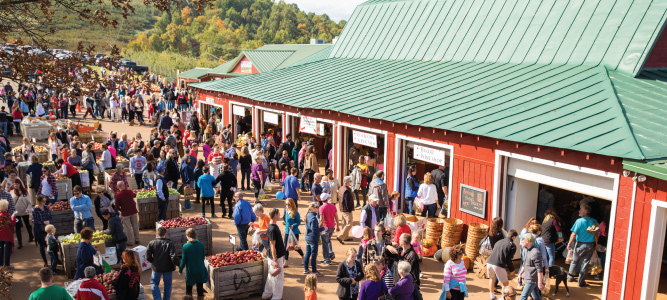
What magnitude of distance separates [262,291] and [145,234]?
15.5ft

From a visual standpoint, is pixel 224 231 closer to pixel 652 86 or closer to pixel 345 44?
pixel 652 86

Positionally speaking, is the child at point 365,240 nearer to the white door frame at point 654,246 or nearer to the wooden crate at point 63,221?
the white door frame at point 654,246

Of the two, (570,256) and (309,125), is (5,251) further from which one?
(570,256)

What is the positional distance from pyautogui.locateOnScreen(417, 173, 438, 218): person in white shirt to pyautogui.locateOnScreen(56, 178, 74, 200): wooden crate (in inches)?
392

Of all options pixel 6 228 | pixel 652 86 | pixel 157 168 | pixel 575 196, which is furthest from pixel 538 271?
pixel 157 168

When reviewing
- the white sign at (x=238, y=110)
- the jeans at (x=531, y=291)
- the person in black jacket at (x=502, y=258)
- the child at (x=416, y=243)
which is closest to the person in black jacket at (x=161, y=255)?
the child at (x=416, y=243)

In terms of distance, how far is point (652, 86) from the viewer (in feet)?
38.0

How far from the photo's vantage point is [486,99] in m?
12.8

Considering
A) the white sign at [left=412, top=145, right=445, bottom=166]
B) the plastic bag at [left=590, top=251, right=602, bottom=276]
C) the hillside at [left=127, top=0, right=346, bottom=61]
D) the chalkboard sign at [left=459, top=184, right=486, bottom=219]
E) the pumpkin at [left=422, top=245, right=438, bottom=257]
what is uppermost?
the hillside at [left=127, top=0, right=346, bottom=61]

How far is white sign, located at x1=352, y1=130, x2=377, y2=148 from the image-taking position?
49.1 feet

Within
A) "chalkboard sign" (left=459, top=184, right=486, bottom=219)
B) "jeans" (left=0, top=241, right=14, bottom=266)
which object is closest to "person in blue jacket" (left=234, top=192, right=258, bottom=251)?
"jeans" (left=0, top=241, right=14, bottom=266)

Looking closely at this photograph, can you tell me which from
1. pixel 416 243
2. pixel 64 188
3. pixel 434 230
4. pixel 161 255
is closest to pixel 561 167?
pixel 416 243

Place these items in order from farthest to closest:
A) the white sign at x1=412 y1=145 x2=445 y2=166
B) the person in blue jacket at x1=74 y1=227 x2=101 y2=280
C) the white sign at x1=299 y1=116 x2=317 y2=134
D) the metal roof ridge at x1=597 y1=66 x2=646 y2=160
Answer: the white sign at x1=299 y1=116 x2=317 y2=134 → the white sign at x1=412 y1=145 x2=445 y2=166 → the person in blue jacket at x1=74 y1=227 x2=101 y2=280 → the metal roof ridge at x1=597 y1=66 x2=646 y2=160

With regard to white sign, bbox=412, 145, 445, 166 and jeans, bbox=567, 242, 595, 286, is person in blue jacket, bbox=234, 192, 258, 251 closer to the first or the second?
white sign, bbox=412, 145, 445, 166
